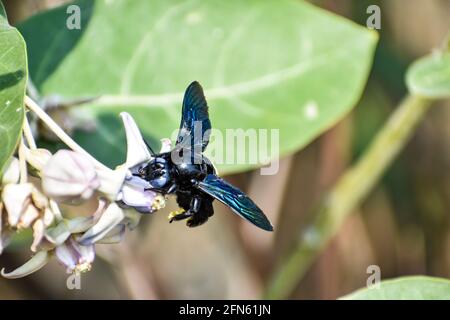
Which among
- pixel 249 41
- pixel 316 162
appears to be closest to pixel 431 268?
pixel 316 162

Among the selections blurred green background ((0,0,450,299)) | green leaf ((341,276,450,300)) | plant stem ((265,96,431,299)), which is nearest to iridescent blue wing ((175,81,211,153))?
green leaf ((341,276,450,300))

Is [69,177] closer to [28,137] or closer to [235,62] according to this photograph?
[28,137]

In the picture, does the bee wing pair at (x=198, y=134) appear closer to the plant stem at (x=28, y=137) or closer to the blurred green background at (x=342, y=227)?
the plant stem at (x=28, y=137)

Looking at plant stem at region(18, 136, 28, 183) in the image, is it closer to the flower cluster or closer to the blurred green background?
the flower cluster

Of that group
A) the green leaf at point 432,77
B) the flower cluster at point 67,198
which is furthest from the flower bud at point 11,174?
the green leaf at point 432,77
